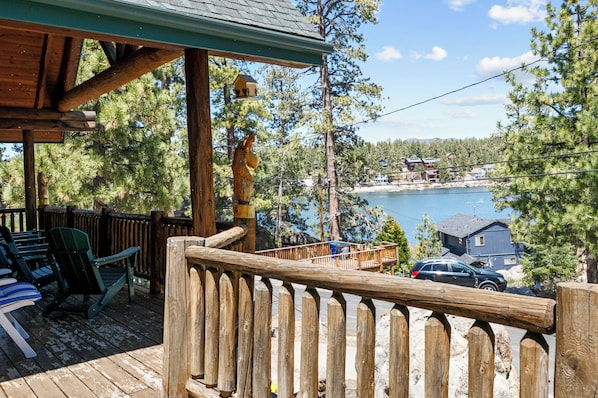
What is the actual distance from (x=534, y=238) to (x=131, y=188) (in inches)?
570

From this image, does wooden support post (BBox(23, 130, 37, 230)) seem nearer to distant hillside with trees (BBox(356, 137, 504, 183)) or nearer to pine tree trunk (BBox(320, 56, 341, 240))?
pine tree trunk (BBox(320, 56, 341, 240))

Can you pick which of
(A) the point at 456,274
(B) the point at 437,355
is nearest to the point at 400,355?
(B) the point at 437,355

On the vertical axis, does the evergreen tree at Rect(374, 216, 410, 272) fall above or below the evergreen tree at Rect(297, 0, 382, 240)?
below

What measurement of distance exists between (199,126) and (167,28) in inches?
31.5

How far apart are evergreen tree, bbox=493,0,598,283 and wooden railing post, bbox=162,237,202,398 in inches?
605

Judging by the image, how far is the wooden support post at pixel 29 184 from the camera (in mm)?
8320

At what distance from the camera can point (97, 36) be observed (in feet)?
10.3

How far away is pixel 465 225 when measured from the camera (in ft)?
128

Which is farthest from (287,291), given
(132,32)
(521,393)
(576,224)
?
(576,224)

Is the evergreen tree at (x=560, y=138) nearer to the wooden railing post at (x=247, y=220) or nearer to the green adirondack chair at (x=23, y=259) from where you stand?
the wooden railing post at (x=247, y=220)

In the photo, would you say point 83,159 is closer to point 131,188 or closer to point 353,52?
point 131,188

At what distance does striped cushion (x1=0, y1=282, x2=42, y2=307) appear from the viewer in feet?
10.7

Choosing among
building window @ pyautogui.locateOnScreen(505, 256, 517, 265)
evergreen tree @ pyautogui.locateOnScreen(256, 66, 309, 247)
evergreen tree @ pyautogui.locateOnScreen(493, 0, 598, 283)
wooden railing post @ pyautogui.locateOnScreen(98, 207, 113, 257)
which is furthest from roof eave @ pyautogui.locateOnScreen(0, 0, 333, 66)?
building window @ pyautogui.locateOnScreen(505, 256, 517, 265)

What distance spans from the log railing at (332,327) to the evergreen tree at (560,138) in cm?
1539
